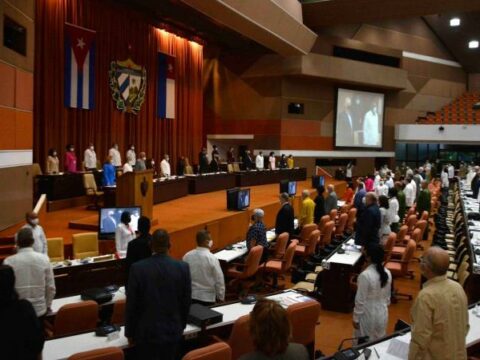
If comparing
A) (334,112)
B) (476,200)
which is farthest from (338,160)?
(476,200)

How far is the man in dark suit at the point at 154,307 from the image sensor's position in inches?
130

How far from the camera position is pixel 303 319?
14.1 feet

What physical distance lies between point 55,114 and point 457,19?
19.7m

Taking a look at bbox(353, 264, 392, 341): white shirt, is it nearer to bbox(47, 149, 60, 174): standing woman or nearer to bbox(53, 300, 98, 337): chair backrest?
bbox(53, 300, 98, 337): chair backrest

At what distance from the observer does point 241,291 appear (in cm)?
768

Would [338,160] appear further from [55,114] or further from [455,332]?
[455,332]

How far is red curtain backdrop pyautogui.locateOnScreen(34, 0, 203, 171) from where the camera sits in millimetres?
14023

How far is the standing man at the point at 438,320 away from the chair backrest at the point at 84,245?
5.46 m

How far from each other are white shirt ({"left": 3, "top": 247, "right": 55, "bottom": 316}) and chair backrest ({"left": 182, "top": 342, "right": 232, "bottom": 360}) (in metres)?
1.74

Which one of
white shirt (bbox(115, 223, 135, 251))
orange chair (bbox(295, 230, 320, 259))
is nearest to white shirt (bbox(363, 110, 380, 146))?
orange chair (bbox(295, 230, 320, 259))

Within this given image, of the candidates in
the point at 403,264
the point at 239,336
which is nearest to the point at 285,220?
the point at 403,264

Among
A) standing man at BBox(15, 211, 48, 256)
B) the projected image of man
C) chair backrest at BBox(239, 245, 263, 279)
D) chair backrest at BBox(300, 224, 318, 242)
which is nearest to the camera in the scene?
standing man at BBox(15, 211, 48, 256)

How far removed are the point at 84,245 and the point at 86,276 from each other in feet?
3.58

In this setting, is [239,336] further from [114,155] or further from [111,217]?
[114,155]
